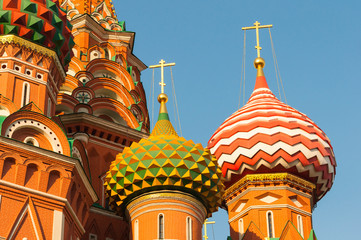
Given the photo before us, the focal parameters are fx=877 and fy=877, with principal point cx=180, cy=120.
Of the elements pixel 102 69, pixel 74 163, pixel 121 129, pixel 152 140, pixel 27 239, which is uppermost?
pixel 102 69

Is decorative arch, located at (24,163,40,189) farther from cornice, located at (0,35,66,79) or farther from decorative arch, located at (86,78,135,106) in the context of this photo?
decorative arch, located at (86,78,135,106)

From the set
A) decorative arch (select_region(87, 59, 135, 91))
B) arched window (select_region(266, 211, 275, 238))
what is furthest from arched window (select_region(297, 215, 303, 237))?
decorative arch (select_region(87, 59, 135, 91))

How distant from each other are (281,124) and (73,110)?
18.7 feet

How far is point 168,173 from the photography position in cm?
1967

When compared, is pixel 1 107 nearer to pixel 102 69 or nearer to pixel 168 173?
pixel 168 173

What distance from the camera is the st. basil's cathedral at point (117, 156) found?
1792cm

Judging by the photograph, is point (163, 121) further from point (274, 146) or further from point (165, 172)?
point (274, 146)

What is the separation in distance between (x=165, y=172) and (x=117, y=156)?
5.14 feet

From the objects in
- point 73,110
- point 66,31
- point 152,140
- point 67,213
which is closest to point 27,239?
point 67,213

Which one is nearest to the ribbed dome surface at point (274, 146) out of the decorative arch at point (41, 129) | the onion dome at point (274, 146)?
the onion dome at point (274, 146)

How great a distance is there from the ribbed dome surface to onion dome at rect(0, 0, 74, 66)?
211 inches

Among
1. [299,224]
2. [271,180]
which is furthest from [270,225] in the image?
[271,180]

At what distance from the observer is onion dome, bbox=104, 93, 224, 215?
19.7m

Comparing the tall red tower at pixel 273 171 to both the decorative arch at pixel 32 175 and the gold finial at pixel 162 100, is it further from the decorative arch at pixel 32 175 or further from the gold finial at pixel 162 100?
the decorative arch at pixel 32 175
